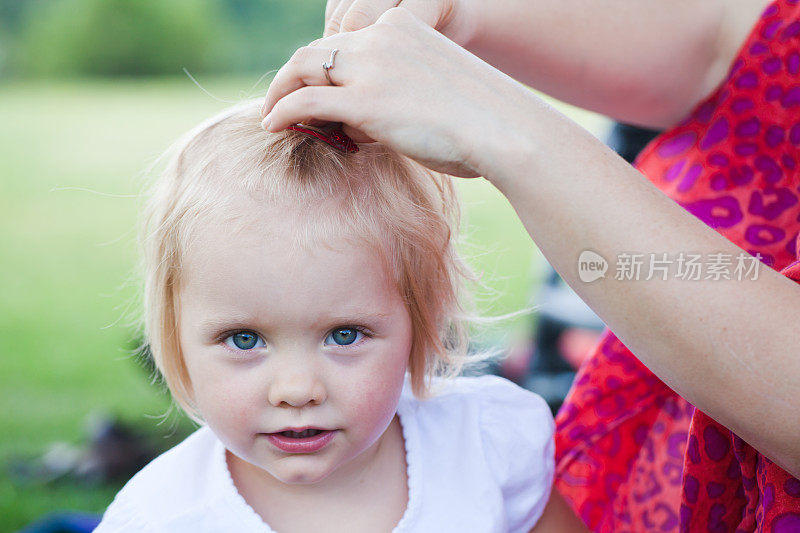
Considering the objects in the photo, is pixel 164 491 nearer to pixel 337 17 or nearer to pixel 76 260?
pixel 337 17

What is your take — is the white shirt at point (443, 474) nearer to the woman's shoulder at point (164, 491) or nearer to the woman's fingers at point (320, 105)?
the woman's shoulder at point (164, 491)

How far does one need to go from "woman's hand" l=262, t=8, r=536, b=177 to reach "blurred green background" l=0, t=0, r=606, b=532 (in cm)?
32

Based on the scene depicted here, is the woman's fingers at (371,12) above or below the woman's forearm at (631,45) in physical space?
above

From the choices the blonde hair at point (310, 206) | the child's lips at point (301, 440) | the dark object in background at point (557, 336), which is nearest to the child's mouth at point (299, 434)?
the child's lips at point (301, 440)

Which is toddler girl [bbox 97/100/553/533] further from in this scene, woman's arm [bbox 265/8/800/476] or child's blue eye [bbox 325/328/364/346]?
woman's arm [bbox 265/8/800/476]

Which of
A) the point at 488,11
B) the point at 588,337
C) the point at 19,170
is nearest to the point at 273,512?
the point at 488,11

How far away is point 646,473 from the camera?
1.49 meters

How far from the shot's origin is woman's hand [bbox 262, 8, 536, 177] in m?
0.91

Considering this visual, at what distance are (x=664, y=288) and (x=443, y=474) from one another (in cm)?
53

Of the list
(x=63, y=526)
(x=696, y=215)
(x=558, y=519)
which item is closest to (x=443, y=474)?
(x=558, y=519)

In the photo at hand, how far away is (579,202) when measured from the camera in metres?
0.91

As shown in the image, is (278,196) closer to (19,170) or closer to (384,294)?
(384,294)

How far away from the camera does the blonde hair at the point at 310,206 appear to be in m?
1.07

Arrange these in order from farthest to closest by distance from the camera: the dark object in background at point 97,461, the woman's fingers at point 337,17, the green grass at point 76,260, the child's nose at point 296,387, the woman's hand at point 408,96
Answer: the green grass at point 76,260 < the dark object in background at point 97,461 < the woman's fingers at point 337,17 < the child's nose at point 296,387 < the woman's hand at point 408,96
